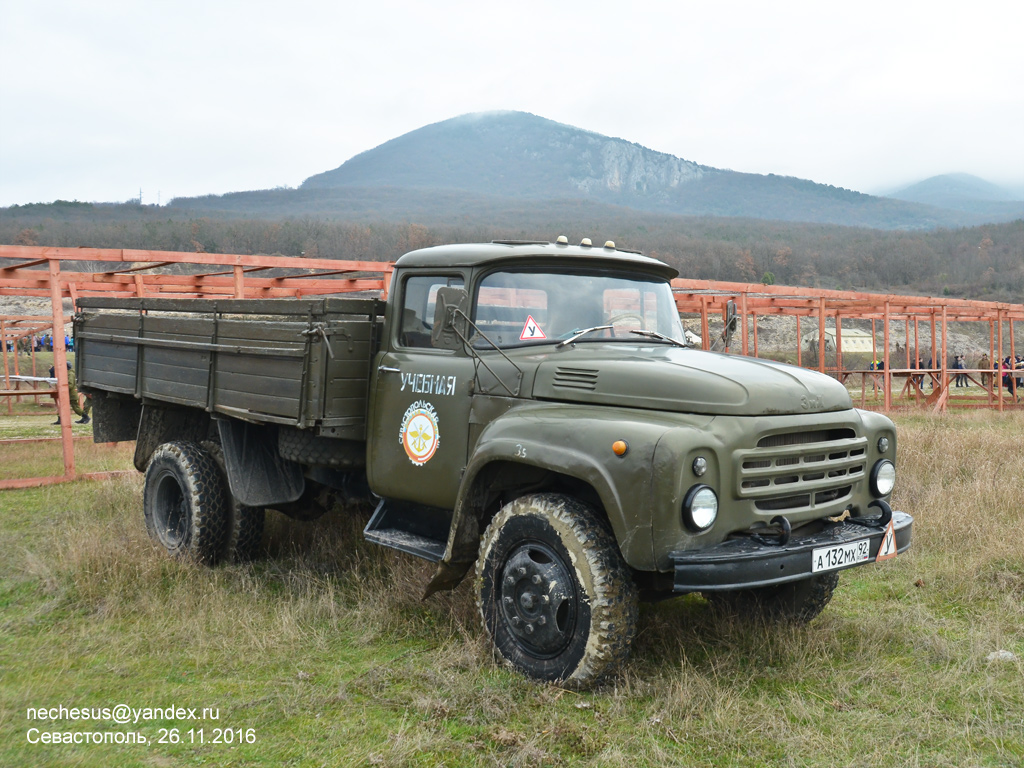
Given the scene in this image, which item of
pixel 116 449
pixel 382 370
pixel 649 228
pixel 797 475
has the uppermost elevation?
pixel 649 228

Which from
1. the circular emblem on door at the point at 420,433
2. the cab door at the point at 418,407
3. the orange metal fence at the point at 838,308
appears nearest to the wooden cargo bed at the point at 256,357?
the cab door at the point at 418,407

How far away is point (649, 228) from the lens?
108 meters

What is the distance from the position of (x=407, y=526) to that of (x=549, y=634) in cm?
143

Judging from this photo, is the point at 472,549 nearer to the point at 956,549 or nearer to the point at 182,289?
the point at 956,549

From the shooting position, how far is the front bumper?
353cm

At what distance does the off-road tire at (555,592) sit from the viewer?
3.78m

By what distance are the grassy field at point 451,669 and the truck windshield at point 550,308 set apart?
5.35 ft

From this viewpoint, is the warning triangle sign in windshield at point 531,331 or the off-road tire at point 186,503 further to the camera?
the off-road tire at point 186,503

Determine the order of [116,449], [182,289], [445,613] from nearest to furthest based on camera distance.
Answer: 1. [445,613]
2. [116,449]
3. [182,289]

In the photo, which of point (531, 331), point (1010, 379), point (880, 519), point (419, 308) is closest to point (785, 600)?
point (880, 519)

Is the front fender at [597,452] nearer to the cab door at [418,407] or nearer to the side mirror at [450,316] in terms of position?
the cab door at [418,407]

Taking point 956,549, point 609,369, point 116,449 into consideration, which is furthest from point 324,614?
point 116,449

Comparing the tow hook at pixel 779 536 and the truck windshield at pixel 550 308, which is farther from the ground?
the truck windshield at pixel 550 308

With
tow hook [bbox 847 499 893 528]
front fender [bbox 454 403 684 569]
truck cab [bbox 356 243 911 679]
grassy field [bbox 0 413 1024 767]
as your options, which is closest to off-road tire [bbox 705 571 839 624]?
truck cab [bbox 356 243 911 679]
